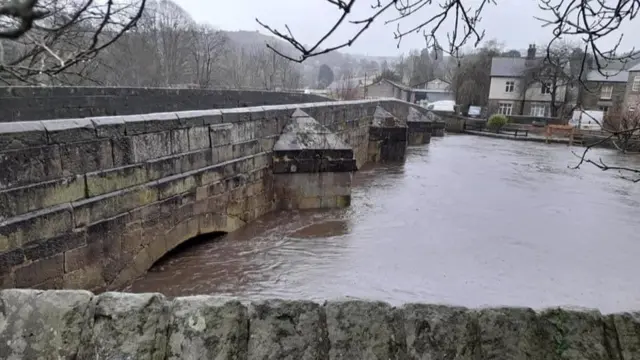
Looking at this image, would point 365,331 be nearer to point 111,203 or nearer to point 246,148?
point 111,203

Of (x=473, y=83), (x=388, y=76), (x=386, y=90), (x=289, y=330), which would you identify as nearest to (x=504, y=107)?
(x=473, y=83)

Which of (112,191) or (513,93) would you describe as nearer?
(112,191)

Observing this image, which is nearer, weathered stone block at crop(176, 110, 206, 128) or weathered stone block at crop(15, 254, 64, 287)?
weathered stone block at crop(15, 254, 64, 287)

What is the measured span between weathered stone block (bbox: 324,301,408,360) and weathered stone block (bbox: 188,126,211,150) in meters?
5.03

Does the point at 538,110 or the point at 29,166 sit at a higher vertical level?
the point at 538,110

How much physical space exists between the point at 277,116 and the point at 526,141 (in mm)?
24381

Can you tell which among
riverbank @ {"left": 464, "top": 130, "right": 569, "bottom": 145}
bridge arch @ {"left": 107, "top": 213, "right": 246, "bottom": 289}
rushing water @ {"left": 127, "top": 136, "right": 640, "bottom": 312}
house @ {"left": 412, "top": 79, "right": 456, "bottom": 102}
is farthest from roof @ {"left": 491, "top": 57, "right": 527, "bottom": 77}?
bridge arch @ {"left": 107, "top": 213, "right": 246, "bottom": 289}

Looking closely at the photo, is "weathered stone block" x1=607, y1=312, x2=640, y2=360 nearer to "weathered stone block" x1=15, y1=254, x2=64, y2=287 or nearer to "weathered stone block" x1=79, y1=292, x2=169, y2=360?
"weathered stone block" x1=79, y1=292, x2=169, y2=360

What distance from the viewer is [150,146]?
532 cm

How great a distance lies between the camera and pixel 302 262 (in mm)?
6520

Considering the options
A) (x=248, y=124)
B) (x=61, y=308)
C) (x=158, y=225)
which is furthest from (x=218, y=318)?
→ (x=248, y=124)

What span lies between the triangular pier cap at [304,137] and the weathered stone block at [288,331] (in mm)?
7132

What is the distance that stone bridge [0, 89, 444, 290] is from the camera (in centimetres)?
398

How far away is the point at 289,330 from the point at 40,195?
3627 mm
